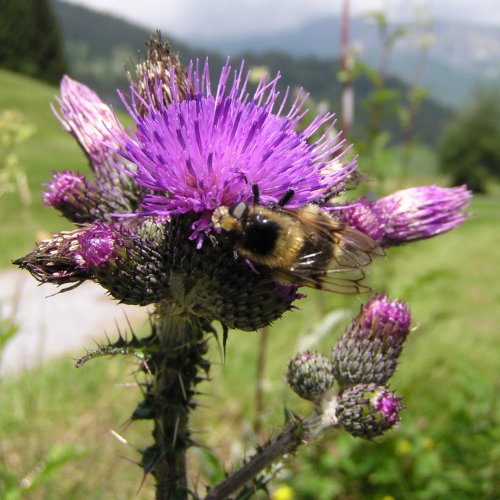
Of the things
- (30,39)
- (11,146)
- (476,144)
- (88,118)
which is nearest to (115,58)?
(30,39)

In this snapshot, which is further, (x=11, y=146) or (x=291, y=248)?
(x=11, y=146)

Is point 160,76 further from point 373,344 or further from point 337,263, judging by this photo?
point 373,344

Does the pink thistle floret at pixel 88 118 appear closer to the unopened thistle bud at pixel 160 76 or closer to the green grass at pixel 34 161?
the unopened thistle bud at pixel 160 76

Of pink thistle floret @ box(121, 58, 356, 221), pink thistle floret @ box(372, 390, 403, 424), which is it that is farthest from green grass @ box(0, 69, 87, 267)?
pink thistle floret @ box(372, 390, 403, 424)


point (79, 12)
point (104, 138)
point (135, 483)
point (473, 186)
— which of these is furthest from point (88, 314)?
point (79, 12)

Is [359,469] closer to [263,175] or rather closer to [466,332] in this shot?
[263,175]

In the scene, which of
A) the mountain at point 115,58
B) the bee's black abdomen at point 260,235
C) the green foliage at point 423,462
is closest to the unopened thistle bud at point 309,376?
the bee's black abdomen at point 260,235
